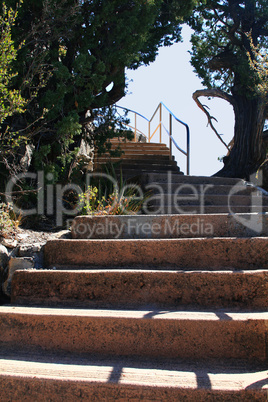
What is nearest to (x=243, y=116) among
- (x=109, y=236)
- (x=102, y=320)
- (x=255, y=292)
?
(x=109, y=236)

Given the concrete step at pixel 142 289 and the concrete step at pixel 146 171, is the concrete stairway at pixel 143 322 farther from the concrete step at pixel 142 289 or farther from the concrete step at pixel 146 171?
the concrete step at pixel 146 171

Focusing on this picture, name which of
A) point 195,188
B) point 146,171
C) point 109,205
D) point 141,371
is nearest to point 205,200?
point 195,188

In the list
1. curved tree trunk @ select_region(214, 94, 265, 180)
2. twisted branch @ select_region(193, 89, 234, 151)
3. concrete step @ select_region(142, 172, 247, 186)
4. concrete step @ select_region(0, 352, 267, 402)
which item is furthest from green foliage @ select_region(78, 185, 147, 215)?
twisted branch @ select_region(193, 89, 234, 151)

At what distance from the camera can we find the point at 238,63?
6.64 metres

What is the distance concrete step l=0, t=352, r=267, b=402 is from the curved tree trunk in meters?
5.53

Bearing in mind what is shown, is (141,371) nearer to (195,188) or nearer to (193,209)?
(193,209)

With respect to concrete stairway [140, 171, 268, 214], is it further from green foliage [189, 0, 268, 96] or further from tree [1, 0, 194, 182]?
green foliage [189, 0, 268, 96]

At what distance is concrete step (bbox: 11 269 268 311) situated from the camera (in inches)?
81.6

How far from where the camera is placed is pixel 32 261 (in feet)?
8.41

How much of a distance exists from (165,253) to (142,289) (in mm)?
379

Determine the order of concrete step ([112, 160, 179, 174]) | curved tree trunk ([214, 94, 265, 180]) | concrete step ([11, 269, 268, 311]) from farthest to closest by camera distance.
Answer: curved tree trunk ([214, 94, 265, 180]) → concrete step ([112, 160, 179, 174]) → concrete step ([11, 269, 268, 311])

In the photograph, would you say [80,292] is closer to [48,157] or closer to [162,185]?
[48,157]

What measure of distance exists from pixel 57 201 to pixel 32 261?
4.21ft

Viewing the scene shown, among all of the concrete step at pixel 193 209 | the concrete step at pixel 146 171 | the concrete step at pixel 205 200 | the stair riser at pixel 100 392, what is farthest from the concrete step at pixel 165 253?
the concrete step at pixel 146 171
